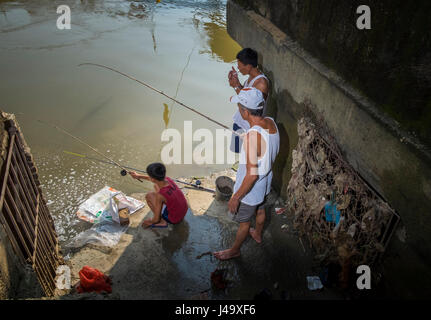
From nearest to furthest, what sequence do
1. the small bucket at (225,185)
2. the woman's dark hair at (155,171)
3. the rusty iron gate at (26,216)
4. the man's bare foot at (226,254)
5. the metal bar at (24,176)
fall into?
1. the rusty iron gate at (26,216)
2. the metal bar at (24,176)
3. the woman's dark hair at (155,171)
4. the man's bare foot at (226,254)
5. the small bucket at (225,185)

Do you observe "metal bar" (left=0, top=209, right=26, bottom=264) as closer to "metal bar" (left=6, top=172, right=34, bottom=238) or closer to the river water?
"metal bar" (left=6, top=172, right=34, bottom=238)

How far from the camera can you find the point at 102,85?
764 centimetres

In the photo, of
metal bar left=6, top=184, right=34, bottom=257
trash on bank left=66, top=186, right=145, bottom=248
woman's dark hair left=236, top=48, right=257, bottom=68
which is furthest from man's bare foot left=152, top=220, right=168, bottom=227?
woman's dark hair left=236, top=48, right=257, bottom=68

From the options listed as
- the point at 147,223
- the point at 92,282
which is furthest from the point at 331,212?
the point at 92,282

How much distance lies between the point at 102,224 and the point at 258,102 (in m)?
2.69

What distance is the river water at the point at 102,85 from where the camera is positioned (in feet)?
17.5

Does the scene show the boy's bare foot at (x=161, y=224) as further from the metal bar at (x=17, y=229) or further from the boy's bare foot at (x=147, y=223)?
the metal bar at (x=17, y=229)

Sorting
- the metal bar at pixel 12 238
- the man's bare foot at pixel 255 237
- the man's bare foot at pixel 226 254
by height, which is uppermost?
the metal bar at pixel 12 238

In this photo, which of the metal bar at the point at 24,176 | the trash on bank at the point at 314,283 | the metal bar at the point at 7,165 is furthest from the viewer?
the trash on bank at the point at 314,283

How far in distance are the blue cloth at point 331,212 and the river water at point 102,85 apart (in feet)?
9.12

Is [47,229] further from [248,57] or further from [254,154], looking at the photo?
[248,57]

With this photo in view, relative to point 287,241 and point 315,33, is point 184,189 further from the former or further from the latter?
point 315,33

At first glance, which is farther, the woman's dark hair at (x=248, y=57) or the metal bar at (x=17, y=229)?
the woman's dark hair at (x=248, y=57)

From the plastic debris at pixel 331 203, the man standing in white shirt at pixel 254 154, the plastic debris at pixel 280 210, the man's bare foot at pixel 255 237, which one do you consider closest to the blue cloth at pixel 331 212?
the plastic debris at pixel 331 203
